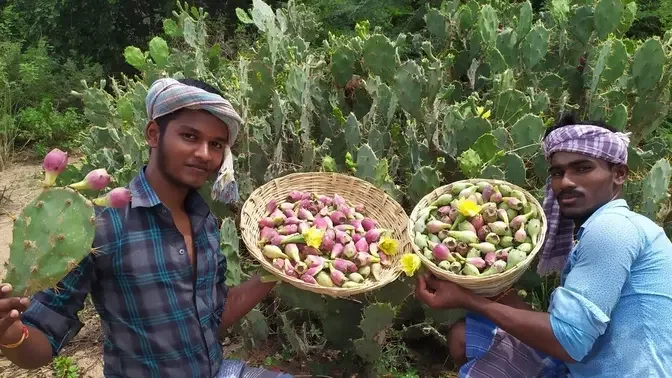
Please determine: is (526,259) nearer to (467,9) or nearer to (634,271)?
(634,271)

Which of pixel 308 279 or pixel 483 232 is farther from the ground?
pixel 483 232

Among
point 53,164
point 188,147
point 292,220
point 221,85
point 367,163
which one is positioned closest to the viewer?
point 53,164

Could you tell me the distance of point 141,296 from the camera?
1653 mm

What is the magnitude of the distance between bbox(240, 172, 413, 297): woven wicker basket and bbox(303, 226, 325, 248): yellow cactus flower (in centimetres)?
14

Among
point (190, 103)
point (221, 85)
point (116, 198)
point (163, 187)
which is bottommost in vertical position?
point (221, 85)

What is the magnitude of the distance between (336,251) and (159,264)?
57 cm

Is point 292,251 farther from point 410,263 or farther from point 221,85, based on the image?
point 221,85

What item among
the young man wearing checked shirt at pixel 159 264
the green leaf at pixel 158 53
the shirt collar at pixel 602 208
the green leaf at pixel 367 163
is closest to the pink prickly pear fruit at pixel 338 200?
the green leaf at pixel 367 163

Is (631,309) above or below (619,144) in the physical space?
below

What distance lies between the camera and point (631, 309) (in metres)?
1.67

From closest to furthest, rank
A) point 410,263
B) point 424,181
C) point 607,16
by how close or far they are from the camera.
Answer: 1. point 410,263
2. point 424,181
3. point 607,16

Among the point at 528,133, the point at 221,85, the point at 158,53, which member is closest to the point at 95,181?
the point at 528,133

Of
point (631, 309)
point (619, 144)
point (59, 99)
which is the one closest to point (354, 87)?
point (619, 144)

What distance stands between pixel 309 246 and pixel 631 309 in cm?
92
